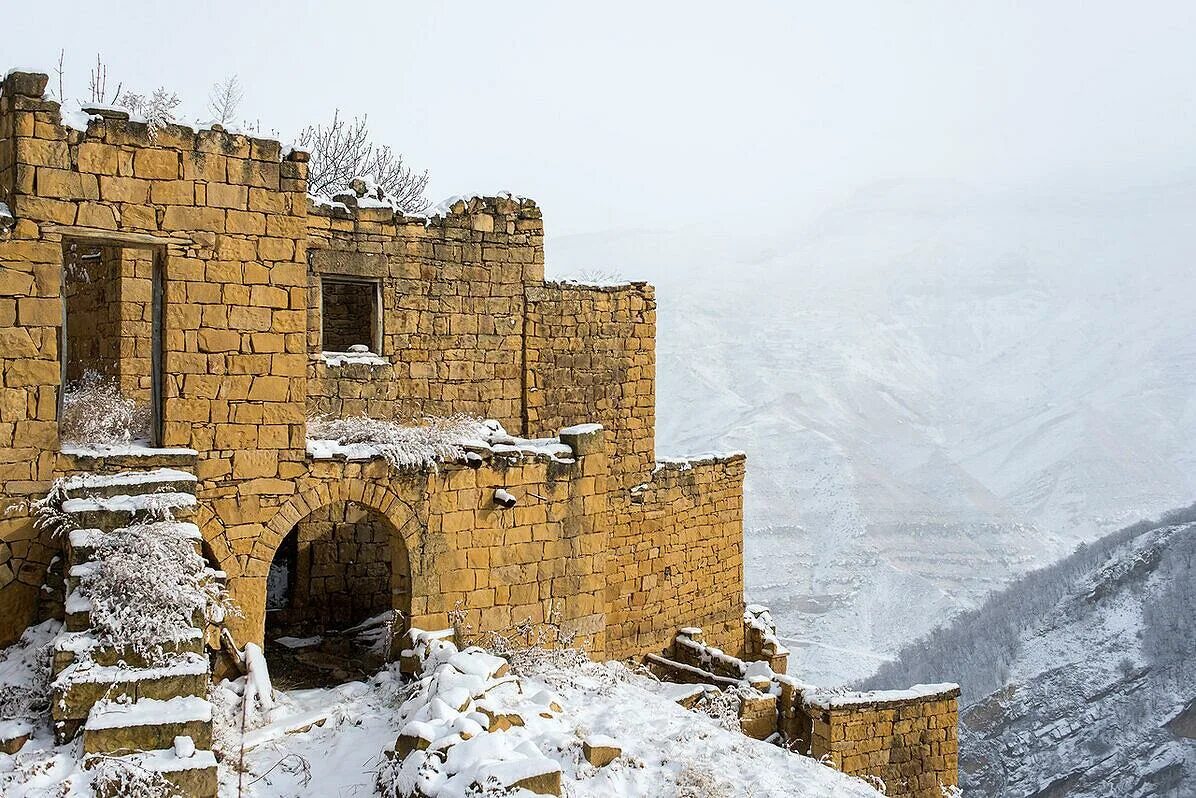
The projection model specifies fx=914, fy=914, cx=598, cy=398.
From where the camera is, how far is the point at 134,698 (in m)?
5.88

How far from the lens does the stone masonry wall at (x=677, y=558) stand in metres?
15.0

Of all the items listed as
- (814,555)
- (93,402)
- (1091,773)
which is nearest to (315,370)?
(93,402)

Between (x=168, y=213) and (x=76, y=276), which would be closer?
(x=168, y=213)

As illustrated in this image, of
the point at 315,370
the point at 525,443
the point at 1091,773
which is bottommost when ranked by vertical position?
the point at 1091,773

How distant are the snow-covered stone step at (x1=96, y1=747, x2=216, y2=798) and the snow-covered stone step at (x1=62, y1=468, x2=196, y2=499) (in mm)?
2862

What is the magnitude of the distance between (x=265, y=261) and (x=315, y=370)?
326 centimetres

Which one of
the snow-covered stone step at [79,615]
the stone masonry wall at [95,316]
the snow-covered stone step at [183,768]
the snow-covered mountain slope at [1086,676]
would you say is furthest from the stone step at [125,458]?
the snow-covered mountain slope at [1086,676]

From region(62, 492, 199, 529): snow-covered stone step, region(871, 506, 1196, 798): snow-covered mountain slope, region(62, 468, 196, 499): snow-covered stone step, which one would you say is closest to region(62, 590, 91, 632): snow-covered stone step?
region(62, 492, 199, 529): snow-covered stone step

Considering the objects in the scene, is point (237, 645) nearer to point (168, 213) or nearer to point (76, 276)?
point (168, 213)

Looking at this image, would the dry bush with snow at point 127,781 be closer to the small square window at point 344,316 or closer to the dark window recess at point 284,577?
the dark window recess at point 284,577

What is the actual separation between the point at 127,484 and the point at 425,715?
10.8 feet

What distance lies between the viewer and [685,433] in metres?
76.3

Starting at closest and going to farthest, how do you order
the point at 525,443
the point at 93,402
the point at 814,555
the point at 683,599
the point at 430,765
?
the point at 430,765
the point at 93,402
the point at 525,443
the point at 683,599
the point at 814,555

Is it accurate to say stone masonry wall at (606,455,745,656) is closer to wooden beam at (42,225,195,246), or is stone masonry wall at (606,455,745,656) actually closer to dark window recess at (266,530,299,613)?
dark window recess at (266,530,299,613)
